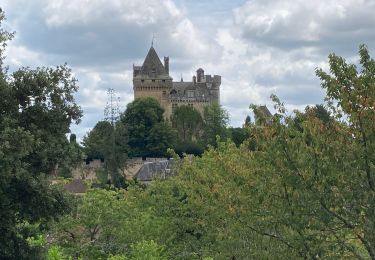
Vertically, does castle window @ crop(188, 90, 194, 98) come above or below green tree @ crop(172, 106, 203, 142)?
above

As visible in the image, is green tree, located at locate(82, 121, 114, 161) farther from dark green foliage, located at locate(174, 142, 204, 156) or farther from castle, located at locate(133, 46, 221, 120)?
castle, located at locate(133, 46, 221, 120)

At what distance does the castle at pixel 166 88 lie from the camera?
442ft

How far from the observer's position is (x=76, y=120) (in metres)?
25.2

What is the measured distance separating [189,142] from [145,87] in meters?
21.5

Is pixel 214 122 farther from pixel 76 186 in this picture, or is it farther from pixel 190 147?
pixel 76 186

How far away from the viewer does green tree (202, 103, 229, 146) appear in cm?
11763

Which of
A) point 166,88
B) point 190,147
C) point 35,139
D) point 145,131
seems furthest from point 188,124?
point 35,139

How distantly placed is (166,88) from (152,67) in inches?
162

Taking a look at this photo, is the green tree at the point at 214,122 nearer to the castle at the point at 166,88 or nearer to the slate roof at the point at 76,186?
the castle at the point at 166,88

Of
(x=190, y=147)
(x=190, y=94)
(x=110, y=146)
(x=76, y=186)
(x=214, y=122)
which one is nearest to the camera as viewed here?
(x=76, y=186)

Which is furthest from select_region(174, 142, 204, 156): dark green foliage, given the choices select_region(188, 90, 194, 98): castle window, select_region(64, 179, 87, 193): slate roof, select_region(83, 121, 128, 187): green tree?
select_region(64, 179, 87, 193): slate roof

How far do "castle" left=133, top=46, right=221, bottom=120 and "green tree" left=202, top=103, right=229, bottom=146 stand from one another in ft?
29.1

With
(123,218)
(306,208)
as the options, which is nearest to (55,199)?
(306,208)

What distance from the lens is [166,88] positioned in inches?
5354
